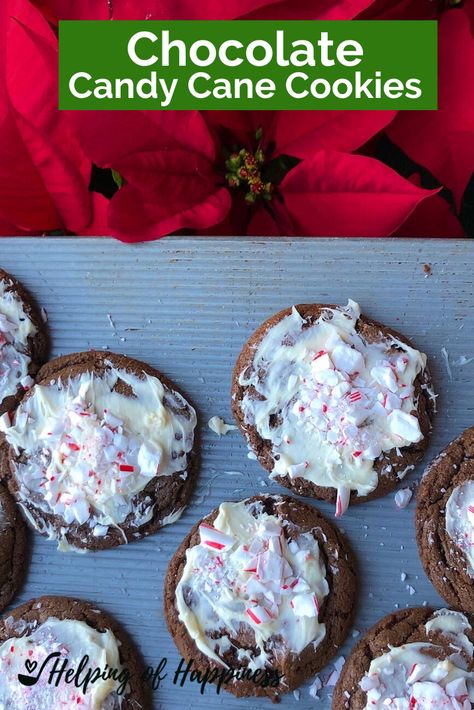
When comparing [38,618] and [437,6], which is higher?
[437,6]

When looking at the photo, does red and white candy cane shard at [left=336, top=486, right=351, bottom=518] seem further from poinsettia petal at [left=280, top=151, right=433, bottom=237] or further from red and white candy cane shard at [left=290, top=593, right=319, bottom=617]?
poinsettia petal at [left=280, top=151, right=433, bottom=237]

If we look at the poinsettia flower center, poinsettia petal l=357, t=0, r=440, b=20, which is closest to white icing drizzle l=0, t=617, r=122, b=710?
the poinsettia flower center

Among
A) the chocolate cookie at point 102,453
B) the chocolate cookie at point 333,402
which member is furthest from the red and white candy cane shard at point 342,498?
the chocolate cookie at point 102,453

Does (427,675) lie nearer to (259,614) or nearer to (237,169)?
(259,614)

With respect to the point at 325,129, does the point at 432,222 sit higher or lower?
lower

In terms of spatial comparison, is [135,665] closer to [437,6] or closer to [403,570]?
[403,570]

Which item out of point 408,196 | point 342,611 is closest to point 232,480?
point 342,611

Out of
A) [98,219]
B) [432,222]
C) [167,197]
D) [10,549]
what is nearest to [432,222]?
[432,222]
